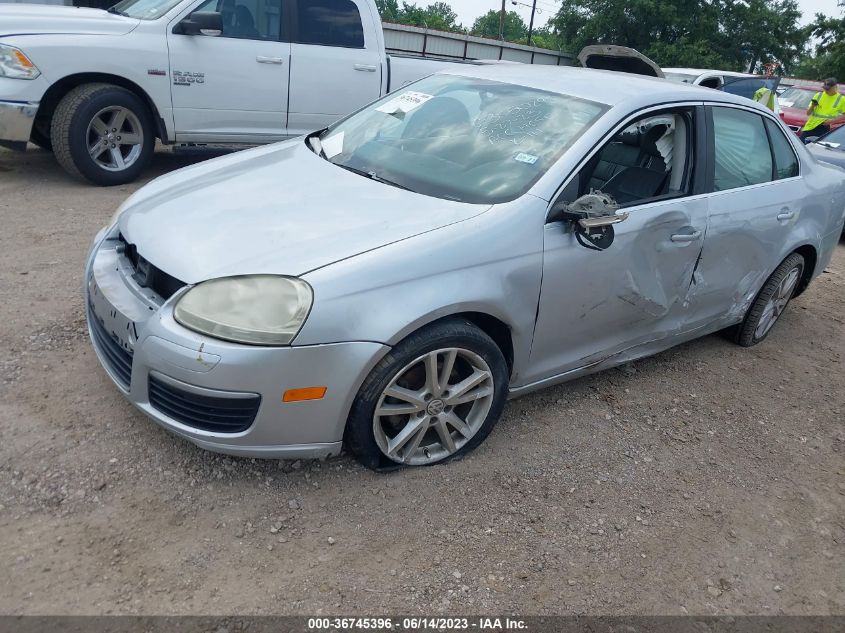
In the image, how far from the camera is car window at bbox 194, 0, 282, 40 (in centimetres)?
620

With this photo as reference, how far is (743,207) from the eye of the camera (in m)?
3.79

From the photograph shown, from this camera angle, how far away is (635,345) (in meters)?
3.60

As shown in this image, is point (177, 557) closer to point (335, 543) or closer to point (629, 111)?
point (335, 543)

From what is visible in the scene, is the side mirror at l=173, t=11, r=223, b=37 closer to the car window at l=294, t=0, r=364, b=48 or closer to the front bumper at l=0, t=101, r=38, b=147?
the car window at l=294, t=0, r=364, b=48

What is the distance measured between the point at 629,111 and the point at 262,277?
74.5 inches

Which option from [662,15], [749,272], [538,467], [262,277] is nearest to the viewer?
[262,277]

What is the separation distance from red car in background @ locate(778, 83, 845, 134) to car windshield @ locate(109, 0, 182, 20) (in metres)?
11.3

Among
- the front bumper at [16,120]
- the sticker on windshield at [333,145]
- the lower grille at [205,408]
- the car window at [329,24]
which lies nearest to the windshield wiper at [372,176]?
the sticker on windshield at [333,145]

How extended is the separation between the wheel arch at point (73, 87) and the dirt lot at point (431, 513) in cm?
257

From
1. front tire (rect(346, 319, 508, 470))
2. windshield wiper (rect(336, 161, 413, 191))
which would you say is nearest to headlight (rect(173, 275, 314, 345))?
front tire (rect(346, 319, 508, 470))

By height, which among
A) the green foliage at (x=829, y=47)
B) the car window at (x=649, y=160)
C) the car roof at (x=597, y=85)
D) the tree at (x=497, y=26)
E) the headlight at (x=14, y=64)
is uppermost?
the car roof at (x=597, y=85)

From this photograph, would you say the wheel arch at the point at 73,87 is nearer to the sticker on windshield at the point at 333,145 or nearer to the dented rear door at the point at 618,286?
the sticker on windshield at the point at 333,145

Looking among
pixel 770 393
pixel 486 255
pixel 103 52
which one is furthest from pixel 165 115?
pixel 770 393

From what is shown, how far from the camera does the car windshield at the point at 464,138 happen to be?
3.05 meters
